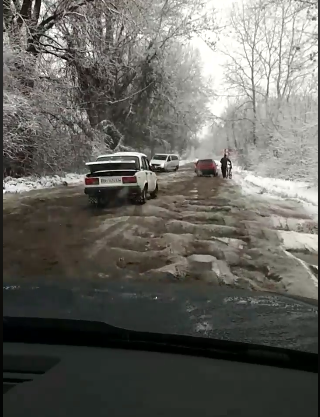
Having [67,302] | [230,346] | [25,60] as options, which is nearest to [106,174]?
[25,60]

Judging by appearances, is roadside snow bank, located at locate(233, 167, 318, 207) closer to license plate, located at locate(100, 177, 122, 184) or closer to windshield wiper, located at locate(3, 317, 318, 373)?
license plate, located at locate(100, 177, 122, 184)

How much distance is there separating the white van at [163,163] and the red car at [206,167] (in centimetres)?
16

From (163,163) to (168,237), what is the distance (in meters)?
0.55

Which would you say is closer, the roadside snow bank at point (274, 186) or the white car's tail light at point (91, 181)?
the roadside snow bank at point (274, 186)

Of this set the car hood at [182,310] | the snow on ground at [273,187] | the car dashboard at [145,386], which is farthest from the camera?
the snow on ground at [273,187]

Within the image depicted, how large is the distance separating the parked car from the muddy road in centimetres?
6

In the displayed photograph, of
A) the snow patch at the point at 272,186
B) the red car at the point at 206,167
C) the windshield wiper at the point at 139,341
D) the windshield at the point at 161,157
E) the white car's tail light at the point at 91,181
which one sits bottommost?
the windshield wiper at the point at 139,341

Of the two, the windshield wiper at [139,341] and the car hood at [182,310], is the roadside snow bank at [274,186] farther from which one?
the windshield wiper at [139,341]

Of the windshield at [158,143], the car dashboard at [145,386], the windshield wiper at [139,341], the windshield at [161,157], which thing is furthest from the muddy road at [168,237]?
the car dashboard at [145,386]

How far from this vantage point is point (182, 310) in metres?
1.54

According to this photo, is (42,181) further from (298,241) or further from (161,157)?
(298,241)

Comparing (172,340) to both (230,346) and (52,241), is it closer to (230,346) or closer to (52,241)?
(230,346)

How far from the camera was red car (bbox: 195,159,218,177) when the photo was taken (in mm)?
3345

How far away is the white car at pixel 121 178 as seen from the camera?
3.39m
